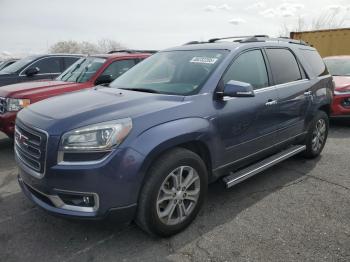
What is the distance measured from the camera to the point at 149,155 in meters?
2.73

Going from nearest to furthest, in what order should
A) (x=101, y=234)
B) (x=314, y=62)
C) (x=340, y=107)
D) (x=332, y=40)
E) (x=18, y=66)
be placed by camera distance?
(x=101, y=234), (x=314, y=62), (x=340, y=107), (x=18, y=66), (x=332, y=40)

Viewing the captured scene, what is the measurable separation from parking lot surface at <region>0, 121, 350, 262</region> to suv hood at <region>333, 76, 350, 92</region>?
3867 millimetres

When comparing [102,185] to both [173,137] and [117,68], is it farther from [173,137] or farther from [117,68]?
[117,68]

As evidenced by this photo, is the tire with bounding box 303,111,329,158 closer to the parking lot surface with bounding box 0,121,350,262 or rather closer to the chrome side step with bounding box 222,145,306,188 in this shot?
the chrome side step with bounding box 222,145,306,188

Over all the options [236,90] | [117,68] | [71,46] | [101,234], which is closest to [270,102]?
[236,90]

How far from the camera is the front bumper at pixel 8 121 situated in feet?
17.6

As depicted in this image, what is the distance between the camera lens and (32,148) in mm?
2900

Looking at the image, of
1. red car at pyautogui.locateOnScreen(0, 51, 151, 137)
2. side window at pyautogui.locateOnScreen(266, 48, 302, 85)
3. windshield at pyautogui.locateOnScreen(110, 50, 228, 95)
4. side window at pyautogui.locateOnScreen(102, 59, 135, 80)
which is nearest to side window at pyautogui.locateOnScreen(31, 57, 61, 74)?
red car at pyautogui.locateOnScreen(0, 51, 151, 137)

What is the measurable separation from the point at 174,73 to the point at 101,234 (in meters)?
1.87

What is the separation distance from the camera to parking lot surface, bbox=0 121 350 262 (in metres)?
2.85

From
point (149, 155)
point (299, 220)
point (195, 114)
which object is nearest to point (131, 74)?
point (195, 114)

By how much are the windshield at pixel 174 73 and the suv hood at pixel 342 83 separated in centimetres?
494

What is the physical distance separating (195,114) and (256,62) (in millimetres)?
1354

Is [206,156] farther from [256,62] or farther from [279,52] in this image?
[279,52]
